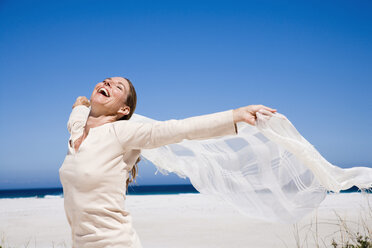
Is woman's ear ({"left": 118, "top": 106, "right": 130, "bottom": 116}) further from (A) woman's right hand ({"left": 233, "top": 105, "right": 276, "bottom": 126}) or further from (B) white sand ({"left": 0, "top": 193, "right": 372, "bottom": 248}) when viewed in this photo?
(B) white sand ({"left": 0, "top": 193, "right": 372, "bottom": 248})

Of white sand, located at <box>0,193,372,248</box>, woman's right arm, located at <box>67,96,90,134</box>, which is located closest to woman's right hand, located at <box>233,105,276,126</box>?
woman's right arm, located at <box>67,96,90,134</box>

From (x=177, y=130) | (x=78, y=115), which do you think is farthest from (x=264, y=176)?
(x=78, y=115)

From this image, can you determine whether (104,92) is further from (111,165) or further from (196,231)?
(196,231)

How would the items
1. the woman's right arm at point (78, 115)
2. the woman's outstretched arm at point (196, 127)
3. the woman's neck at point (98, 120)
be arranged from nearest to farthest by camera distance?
the woman's outstretched arm at point (196, 127)
the woman's neck at point (98, 120)
the woman's right arm at point (78, 115)

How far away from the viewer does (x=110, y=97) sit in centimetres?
215

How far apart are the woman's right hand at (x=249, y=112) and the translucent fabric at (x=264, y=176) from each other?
0.43m

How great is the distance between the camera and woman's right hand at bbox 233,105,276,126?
70.0 inches

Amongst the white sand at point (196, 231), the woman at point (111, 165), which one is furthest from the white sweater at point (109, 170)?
the white sand at point (196, 231)

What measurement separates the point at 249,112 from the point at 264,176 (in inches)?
29.2

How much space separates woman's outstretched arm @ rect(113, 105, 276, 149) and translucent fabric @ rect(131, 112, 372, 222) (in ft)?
1.61

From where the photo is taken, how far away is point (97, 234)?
6.04ft

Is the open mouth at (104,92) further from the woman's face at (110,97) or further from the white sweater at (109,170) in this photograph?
the white sweater at (109,170)

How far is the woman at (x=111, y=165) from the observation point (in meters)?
1.79

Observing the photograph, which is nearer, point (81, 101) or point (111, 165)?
point (111, 165)
